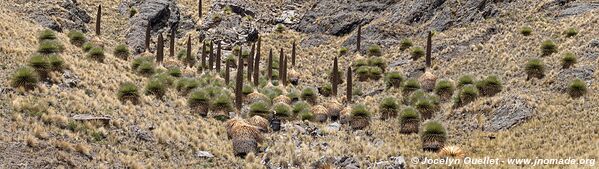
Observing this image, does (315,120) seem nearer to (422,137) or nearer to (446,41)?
(422,137)

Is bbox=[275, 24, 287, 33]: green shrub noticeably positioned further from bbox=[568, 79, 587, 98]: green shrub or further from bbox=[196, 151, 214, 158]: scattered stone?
bbox=[196, 151, 214, 158]: scattered stone

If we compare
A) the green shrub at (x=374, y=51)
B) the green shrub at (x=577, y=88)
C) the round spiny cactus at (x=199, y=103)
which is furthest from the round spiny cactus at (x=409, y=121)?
the green shrub at (x=374, y=51)

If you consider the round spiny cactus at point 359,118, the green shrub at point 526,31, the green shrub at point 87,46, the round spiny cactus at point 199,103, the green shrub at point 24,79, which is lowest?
the round spiny cactus at point 359,118

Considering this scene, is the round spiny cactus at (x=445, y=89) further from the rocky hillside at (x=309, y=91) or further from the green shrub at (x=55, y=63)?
the green shrub at (x=55, y=63)

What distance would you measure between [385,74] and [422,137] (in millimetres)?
15191

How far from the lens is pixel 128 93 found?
84.0ft

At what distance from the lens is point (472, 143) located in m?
25.2

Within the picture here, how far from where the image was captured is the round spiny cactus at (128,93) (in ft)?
83.6

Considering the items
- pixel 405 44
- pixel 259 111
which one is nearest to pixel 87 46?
pixel 259 111

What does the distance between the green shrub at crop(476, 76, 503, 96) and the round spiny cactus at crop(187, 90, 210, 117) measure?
15.2 meters

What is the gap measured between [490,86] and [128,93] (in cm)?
1918

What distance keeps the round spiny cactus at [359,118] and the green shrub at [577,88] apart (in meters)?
10.1

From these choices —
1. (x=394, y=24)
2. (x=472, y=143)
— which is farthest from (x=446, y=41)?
(x=472, y=143)

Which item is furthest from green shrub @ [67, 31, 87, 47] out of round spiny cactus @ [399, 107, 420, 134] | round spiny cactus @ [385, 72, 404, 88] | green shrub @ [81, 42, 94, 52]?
round spiny cactus @ [399, 107, 420, 134]
